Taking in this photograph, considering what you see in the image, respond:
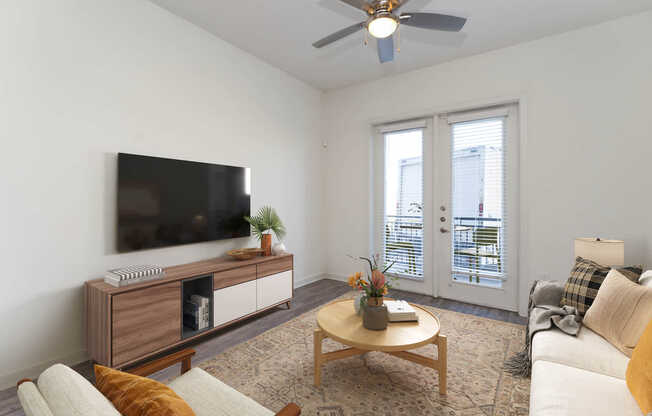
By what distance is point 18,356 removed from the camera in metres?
1.95

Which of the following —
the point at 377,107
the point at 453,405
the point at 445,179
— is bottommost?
the point at 453,405

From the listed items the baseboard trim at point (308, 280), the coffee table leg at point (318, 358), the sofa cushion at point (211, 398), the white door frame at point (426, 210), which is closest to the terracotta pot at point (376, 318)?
the coffee table leg at point (318, 358)

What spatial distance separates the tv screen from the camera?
238 cm

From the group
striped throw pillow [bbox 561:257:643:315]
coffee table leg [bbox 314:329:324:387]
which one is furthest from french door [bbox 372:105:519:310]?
coffee table leg [bbox 314:329:324:387]

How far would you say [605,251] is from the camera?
2389 millimetres

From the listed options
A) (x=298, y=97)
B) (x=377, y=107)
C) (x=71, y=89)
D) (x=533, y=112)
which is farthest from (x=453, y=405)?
(x=298, y=97)

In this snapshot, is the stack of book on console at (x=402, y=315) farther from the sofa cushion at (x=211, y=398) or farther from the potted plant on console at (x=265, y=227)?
the potted plant on console at (x=265, y=227)

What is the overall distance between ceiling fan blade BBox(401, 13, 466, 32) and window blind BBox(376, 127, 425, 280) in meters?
1.82

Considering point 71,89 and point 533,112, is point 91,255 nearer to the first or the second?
point 71,89

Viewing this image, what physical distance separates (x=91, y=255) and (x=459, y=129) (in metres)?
3.88

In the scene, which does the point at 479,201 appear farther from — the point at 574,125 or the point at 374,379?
the point at 374,379

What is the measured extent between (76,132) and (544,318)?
3491mm

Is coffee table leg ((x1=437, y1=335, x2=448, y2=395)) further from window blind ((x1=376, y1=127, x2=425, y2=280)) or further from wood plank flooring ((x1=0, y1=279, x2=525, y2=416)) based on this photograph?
window blind ((x1=376, y1=127, x2=425, y2=280))

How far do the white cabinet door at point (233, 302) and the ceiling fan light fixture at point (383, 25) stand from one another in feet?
7.83
